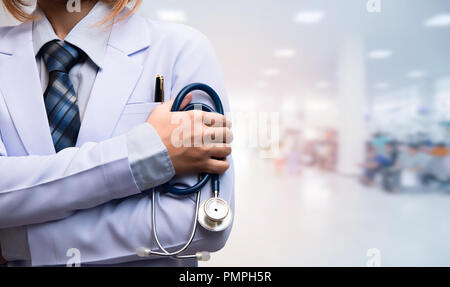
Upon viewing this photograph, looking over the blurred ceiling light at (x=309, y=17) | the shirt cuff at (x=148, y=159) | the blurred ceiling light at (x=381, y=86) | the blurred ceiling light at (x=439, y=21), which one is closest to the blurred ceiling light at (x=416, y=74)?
the blurred ceiling light at (x=381, y=86)

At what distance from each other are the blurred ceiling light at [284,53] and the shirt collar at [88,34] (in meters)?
0.55

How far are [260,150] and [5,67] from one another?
588 mm

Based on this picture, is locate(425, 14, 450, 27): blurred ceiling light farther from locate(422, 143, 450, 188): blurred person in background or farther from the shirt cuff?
the shirt cuff

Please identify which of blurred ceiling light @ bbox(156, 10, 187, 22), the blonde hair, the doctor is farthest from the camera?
blurred ceiling light @ bbox(156, 10, 187, 22)

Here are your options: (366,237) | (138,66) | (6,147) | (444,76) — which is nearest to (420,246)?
(366,237)

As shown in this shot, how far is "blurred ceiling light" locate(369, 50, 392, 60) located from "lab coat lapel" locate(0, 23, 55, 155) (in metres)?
1.13

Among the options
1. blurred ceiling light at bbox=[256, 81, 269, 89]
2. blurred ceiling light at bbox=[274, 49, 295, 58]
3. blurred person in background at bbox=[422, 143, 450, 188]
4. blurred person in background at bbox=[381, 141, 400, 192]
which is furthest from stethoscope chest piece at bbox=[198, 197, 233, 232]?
blurred person in background at bbox=[422, 143, 450, 188]

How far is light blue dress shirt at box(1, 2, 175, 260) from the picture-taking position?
1.39 ft

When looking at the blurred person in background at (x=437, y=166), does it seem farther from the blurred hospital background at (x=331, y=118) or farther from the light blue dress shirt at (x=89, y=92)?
the light blue dress shirt at (x=89, y=92)

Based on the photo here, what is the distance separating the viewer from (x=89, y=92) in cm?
50

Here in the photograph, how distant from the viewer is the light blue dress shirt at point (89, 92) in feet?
1.39

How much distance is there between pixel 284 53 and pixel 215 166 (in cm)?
62

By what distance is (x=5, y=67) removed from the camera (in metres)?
0.50
